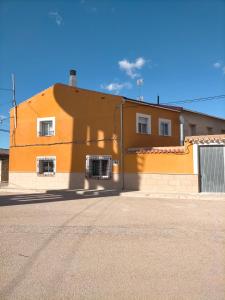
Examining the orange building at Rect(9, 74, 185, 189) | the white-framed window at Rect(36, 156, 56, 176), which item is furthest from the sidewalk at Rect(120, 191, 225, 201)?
the white-framed window at Rect(36, 156, 56, 176)

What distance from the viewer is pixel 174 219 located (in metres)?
9.02

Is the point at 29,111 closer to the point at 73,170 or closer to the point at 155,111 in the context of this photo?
the point at 73,170

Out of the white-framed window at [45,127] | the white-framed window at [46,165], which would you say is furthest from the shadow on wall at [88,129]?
the white-framed window at [45,127]

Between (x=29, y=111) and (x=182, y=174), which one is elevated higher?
(x=29, y=111)

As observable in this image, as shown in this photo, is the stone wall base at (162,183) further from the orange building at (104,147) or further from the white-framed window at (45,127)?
the white-framed window at (45,127)

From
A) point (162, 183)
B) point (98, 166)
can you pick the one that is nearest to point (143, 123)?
point (98, 166)

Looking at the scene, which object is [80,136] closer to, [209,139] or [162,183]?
[162,183]

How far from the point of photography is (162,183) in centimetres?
1709

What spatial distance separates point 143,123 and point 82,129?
385cm

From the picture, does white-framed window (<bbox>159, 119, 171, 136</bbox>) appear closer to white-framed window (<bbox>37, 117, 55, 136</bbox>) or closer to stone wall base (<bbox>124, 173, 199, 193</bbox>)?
stone wall base (<bbox>124, 173, 199, 193</bbox>)

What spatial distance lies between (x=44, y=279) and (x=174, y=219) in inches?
211

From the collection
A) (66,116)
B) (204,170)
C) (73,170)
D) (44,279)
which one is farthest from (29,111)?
(44,279)

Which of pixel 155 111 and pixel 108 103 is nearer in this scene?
pixel 108 103

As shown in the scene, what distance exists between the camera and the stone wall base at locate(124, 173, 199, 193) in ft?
53.3
